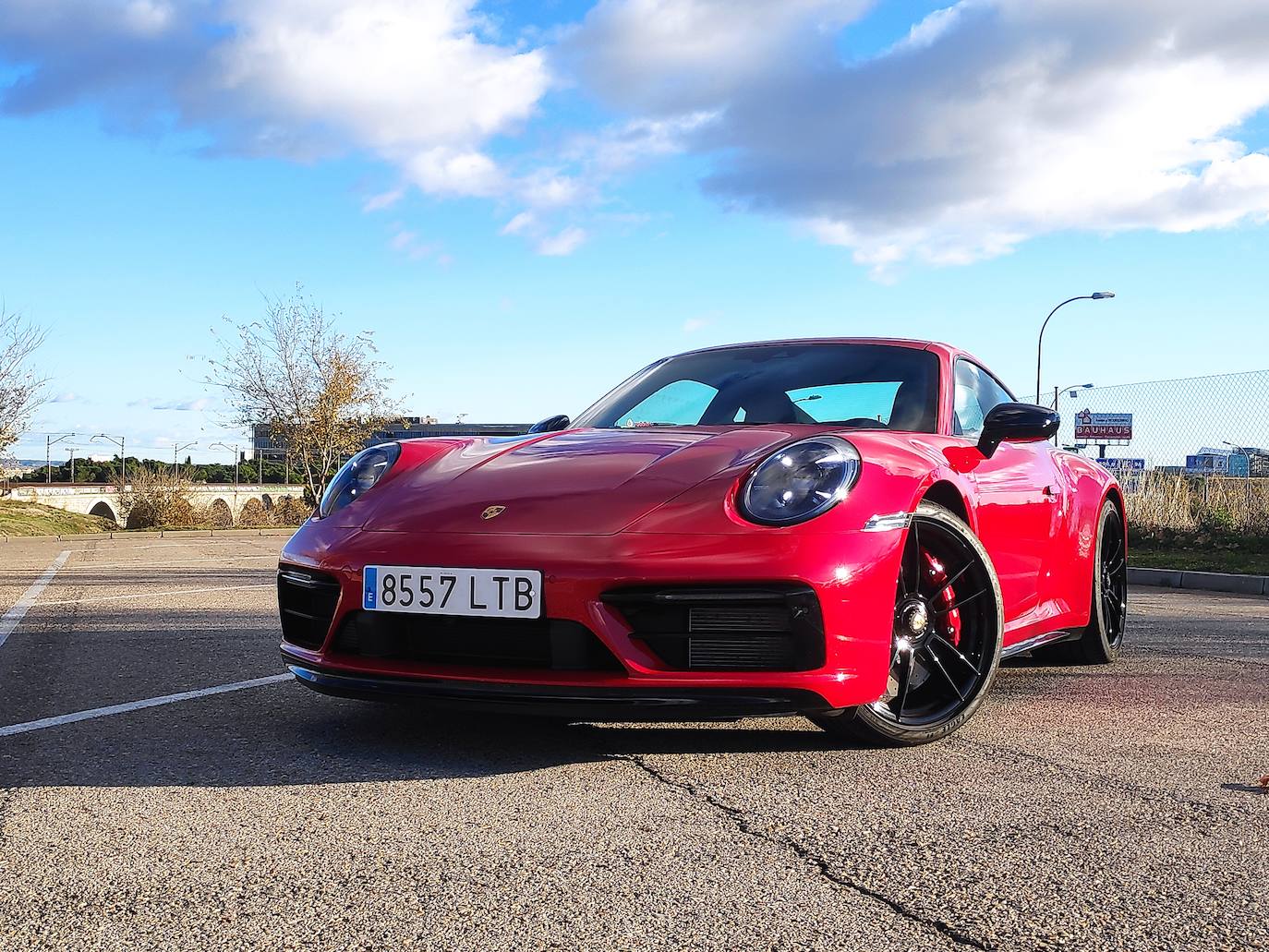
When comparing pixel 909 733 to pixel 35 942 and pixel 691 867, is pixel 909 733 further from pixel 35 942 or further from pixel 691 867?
pixel 35 942

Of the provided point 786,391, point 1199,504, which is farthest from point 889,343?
point 1199,504

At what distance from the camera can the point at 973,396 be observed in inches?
180

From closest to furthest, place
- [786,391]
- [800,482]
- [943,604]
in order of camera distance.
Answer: [800,482] → [943,604] → [786,391]

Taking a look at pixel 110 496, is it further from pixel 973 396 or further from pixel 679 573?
pixel 679 573

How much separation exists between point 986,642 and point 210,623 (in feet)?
14.0

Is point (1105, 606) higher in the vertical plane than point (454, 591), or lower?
lower

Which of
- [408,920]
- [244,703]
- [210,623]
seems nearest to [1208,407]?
[210,623]

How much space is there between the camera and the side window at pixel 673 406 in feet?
14.5

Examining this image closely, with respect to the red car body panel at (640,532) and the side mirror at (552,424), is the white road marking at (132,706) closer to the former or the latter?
the red car body panel at (640,532)

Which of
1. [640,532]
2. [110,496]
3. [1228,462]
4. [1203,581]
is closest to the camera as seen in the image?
[640,532]

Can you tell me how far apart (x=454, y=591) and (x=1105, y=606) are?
3.36 m

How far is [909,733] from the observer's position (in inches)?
127

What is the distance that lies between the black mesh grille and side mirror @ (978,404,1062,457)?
1698mm

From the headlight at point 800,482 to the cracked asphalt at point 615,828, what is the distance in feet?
2.15
